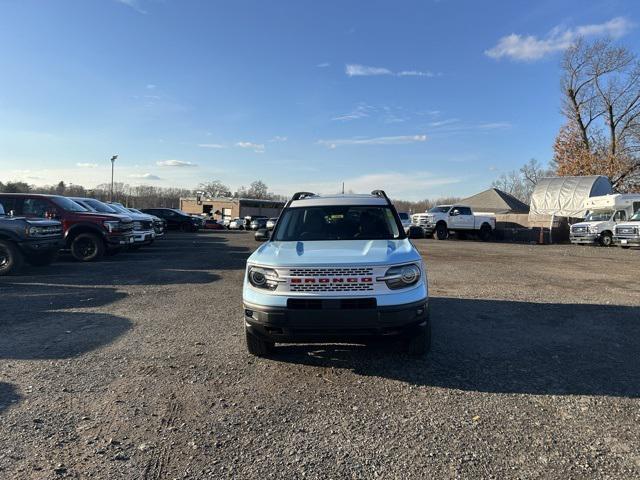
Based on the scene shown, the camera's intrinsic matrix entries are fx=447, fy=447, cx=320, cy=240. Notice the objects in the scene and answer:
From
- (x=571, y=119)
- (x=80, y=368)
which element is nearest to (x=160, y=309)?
(x=80, y=368)

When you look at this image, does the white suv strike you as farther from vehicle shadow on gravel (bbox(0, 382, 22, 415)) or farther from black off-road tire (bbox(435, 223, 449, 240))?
black off-road tire (bbox(435, 223, 449, 240))

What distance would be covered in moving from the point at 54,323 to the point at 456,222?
26580 mm

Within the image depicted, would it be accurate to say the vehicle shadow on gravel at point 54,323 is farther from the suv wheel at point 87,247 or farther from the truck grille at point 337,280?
the suv wheel at point 87,247

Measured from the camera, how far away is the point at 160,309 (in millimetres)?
7211

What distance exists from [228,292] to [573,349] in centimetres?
590

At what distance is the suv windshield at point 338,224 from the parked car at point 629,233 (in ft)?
69.1

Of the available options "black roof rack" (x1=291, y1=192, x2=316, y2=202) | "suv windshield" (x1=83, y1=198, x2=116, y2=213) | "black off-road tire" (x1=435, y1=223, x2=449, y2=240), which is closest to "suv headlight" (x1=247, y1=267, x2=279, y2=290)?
"black roof rack" (x1=291, y1=192, x2=316, y2=202)

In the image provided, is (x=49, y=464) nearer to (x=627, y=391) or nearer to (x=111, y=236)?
(x=627, y=391)

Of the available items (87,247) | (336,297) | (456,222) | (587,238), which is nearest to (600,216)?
(587,238)

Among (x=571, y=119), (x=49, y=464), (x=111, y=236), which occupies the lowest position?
(x=49, y=464)

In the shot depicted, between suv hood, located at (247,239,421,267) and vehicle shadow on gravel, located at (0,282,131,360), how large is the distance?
2444 millimetres

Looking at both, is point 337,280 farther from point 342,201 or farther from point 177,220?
point 177,220

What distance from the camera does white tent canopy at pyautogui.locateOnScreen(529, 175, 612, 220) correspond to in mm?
29688

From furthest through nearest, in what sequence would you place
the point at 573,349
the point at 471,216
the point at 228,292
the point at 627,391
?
1. the point at 471,216
2. the point at 228,292
3. the point at 573,349
4. the point at 627,391
